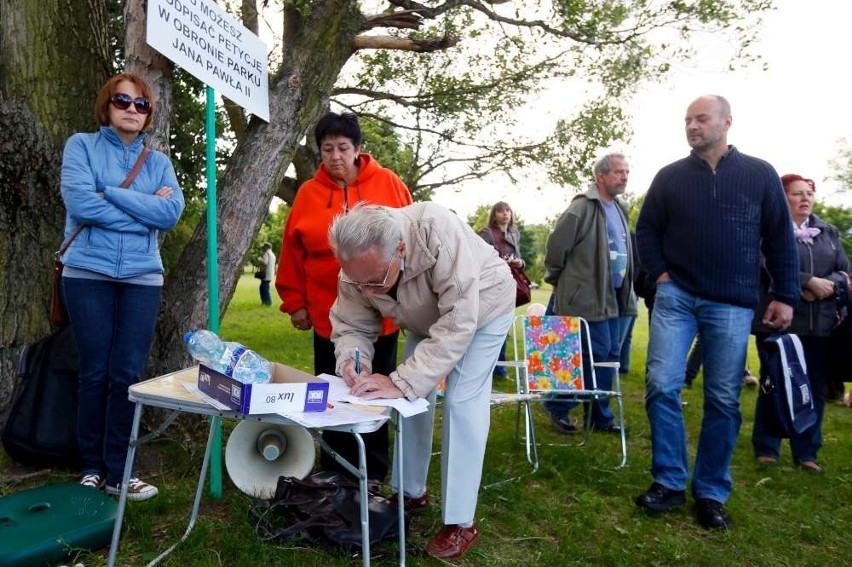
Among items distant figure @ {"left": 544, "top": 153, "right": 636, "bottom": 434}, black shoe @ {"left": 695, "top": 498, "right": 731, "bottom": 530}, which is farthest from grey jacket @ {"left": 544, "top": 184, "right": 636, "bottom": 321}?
black shoe @ {"left": 695, "top": 498, "right": 731, "bottom": 530}

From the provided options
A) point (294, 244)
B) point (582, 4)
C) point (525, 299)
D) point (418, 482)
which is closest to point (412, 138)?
point (582, 4)

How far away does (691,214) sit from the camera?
11.2ft

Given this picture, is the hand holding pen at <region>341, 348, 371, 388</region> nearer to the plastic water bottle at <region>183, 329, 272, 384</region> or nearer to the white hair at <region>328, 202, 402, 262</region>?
the plastic water bottle at <region>183, 329, 272, 384</region>

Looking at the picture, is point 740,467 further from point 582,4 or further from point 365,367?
Result: point 582,4

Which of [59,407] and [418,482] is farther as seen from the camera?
[59,407]

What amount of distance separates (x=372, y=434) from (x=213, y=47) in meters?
1.97

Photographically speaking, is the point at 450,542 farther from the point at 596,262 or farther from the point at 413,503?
the point at 596,262

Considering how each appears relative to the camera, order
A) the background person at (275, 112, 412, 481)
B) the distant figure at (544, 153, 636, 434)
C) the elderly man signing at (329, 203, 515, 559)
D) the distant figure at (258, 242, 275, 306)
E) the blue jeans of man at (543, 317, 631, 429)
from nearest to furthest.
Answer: the elderly man signing at (329, 203, 515, 559) → the background person at (275, 112, 412, 481) → the distant figure at (544, 153, 636, 434) → the blue jeans of man at (543, 317, 631, 429) → the distant figure at (258, 242, 275, 306)

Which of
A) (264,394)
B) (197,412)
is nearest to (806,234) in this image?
(264,394)

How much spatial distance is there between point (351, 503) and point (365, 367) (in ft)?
2.13

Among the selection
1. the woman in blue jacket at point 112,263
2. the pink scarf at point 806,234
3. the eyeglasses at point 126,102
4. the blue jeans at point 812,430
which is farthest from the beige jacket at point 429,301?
the pink scarf at point 806,234

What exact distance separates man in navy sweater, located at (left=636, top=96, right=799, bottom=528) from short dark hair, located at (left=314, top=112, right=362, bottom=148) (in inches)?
62.2

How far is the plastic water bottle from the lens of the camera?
7.51 ft

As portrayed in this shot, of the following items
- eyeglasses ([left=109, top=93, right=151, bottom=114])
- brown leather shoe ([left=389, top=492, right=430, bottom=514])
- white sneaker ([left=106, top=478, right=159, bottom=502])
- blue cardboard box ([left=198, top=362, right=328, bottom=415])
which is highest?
eyeglasses ([left=109, top=93, right=151, bottom=114])
